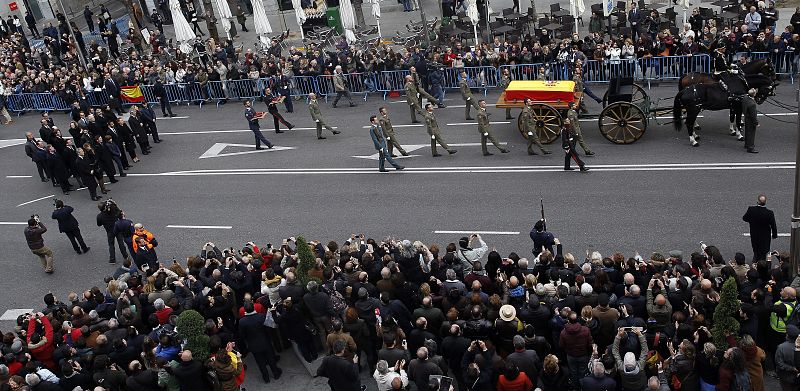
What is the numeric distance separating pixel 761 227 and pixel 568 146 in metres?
5.20

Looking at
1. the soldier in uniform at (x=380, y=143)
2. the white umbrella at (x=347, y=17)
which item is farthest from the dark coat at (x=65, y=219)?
the white umbrella at (x=347, y=17)

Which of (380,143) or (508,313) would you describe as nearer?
A: (508,313)

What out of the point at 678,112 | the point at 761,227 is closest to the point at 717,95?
the point at 678,112

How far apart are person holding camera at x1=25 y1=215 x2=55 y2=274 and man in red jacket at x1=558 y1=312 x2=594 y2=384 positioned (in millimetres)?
11400

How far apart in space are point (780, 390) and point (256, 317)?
6.98 meters

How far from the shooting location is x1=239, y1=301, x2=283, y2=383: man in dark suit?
36.5 feet

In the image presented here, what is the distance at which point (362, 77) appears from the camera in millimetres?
25141

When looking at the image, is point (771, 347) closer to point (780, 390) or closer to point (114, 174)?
point (780, 390)

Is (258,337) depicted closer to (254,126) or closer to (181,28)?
(254,126)

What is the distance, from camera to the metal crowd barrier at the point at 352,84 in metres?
25.1

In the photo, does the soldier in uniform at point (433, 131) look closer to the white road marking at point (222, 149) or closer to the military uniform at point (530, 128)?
the military uniform at point (530, 128)

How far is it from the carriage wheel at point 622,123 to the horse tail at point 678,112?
0.66 meters

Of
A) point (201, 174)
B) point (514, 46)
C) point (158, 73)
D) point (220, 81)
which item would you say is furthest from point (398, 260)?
point (158, 73)

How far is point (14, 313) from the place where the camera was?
15211 mm
